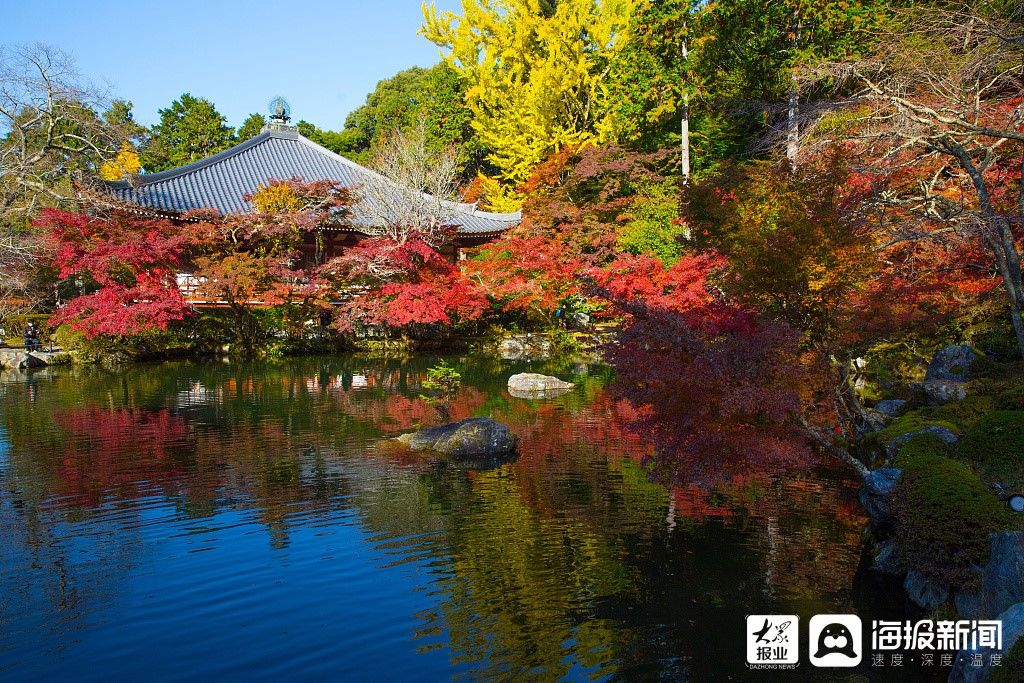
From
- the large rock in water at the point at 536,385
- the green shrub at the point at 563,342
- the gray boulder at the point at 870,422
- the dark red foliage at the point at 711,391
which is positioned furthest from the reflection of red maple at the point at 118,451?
the green shrub at the point at 563,342

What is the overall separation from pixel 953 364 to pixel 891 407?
0.85 meters

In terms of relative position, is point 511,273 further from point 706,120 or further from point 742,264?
point 742,264

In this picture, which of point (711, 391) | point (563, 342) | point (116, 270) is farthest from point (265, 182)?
point (711, 391)

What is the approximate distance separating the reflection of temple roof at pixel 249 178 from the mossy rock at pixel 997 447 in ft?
63.8

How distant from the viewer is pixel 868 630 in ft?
16.9

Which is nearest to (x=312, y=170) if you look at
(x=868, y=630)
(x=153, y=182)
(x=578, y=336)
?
(x=153, y=182)

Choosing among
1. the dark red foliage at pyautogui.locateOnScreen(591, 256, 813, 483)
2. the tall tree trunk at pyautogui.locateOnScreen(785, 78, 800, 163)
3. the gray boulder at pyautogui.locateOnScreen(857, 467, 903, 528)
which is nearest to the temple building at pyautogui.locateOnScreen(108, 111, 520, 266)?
the tall tree trunk at pyautogui.locateOnScreen(785, 78, 800, 163)

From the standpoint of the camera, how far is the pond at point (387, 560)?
4.78m

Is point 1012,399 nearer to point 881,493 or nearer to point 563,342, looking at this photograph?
point 881,493

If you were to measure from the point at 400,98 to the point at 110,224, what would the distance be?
2691 centimetres

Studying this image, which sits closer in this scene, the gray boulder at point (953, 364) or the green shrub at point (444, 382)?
the gray boulder at point (953, 364)

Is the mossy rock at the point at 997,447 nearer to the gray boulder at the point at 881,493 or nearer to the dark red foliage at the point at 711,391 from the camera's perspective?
the gray boulder at the point at 881,493

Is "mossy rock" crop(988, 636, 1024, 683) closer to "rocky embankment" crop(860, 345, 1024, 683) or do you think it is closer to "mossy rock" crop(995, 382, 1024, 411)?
"rocky embankment" crop(860, 345, 1024, 683)

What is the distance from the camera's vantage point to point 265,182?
2650 centimetres
